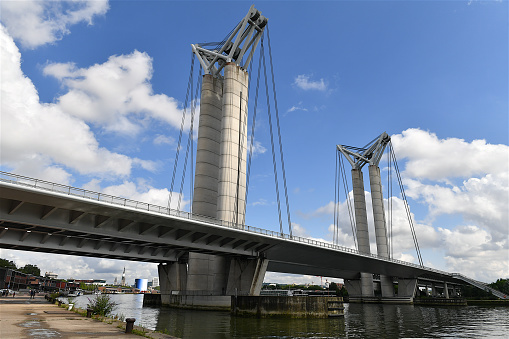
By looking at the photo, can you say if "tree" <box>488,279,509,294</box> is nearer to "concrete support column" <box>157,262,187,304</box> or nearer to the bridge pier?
the bridge pier

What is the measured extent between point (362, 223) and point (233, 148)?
197ft

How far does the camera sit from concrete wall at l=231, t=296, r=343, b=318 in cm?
3903

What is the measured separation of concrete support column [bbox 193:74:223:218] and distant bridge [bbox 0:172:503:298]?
10326 mm

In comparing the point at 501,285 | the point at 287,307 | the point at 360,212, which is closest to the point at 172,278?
the point at 287,307

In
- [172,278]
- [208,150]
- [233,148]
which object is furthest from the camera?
[208,150]

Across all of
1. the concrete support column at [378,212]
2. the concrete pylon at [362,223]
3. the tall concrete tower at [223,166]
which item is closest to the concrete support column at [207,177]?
the tall concrete tower at [223,166]

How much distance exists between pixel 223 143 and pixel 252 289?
82.4 ft

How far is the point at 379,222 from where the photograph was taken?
10425cm

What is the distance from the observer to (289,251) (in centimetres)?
5597

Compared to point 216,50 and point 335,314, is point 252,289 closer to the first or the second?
point 335,314

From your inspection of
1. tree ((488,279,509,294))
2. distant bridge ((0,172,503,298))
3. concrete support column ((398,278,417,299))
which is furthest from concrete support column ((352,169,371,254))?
tree ((488,279,509,294))

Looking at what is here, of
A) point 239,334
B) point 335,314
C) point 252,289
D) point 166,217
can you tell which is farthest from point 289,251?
point 239,334

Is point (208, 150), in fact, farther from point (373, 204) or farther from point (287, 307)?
point (373, 204)

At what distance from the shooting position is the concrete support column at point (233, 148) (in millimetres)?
58062
